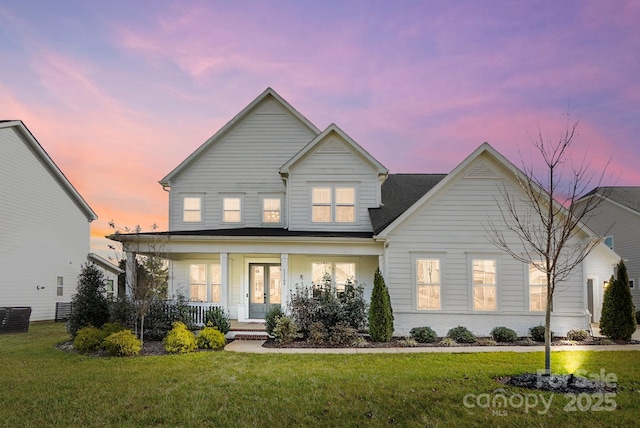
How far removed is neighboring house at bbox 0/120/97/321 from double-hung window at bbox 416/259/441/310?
786 inches

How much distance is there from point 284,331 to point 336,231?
5.19 m

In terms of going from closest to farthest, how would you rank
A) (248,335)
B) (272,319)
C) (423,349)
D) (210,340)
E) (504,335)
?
1. (423,349)
2. (210,340)
3. (504,335)
4. (272,319)
5. (248,335)

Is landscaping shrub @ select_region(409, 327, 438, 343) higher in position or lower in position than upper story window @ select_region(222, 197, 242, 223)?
lower

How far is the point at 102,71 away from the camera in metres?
19.0

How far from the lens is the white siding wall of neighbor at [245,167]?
1972 centimetres

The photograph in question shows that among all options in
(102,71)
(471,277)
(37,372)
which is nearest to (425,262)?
(471,277)

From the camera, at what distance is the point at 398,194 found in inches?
801

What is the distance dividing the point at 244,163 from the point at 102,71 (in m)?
7.17

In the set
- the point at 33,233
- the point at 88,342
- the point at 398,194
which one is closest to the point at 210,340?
the point at 88,342

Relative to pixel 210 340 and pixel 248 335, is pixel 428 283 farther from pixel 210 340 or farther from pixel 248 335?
pixel 210 340

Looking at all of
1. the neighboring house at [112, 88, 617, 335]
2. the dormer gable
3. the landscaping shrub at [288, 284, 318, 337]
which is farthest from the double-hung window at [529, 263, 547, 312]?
the landscaping shrub at [288, 284, 318, 337]

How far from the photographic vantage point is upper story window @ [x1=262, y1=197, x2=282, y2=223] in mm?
19656

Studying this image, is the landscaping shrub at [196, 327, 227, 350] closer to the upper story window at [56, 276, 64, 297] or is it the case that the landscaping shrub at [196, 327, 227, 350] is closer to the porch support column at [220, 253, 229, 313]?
the porch support column at [220, 253, 229, 313]

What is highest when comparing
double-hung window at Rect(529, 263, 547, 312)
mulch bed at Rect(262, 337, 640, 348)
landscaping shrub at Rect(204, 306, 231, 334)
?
double-hung window at Rect(529, 263, 547, 312)
